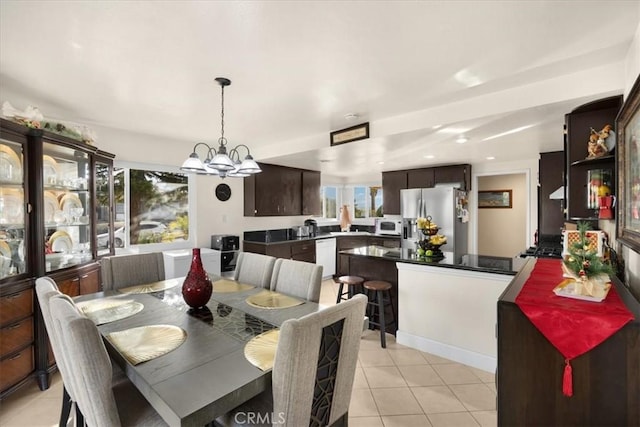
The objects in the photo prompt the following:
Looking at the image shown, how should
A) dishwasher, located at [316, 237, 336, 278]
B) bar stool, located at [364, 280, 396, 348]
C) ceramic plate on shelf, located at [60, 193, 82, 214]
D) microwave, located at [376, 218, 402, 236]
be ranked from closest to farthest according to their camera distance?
1. ceramic plate on shelf, located at [60, 193, 82, 214]
2. bar stool, located at [364, 280, 396, 348]
3. dishwasher, located at [316, 237, 336, 278]
4. microwave, located at [376, 218, 402, 236]

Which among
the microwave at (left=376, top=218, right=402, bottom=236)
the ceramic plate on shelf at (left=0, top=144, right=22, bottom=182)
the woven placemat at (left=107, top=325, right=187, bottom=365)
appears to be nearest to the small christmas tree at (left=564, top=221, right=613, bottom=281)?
the woven placemat at (left=107, top=325, right=187, bottom=365)

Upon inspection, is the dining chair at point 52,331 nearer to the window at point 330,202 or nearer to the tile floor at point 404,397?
the tile floor at point 404,397

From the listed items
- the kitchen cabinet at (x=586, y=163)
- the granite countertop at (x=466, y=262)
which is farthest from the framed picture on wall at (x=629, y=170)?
the granite countertop at (x=466, y=262)

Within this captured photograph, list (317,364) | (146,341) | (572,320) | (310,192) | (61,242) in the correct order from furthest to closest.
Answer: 1. (310,192)
2. (61,242)
3. (146,341)
4. (317,364)
5. (572,320)

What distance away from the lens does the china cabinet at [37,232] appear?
2.12 metres

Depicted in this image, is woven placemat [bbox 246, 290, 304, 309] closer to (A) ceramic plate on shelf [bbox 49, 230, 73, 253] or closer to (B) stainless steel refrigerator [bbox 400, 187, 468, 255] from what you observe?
(A) ceramic plate on shelf [bbox 49, 230, 73, 253]

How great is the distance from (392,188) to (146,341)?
500 cm

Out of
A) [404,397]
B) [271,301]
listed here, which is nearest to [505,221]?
[404,397]

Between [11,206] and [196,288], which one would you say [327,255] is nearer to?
[196,288]

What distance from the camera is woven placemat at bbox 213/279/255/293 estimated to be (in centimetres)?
224

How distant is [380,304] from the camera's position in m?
2.93

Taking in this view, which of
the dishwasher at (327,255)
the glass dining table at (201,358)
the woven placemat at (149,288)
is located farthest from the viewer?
the dishwasher at (327,255)

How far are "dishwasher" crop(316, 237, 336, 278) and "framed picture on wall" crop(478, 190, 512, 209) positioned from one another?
3.19 meters

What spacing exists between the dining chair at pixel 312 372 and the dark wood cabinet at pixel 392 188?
14.9ft
